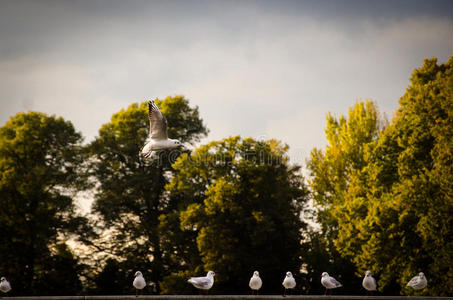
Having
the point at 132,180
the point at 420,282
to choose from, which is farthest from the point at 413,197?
the point at 132,180

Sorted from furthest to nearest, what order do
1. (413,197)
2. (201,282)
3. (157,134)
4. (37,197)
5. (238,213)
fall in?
(37,197) → (238,213) → (413,197) → (201,282) → (157,134)

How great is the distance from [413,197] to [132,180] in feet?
64.9

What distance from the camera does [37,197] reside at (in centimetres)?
3853

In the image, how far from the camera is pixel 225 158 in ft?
123

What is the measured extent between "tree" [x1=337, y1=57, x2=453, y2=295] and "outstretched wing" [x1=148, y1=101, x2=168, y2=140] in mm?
13752

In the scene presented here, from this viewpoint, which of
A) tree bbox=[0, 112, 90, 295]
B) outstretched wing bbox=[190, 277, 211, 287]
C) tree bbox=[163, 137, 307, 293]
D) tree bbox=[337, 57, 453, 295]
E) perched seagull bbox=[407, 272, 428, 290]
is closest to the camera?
outstretched wing bbox=[190, 277, 211, 287]

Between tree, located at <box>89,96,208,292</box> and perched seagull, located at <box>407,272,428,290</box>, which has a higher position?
tree, located at <box>89,96,208,292</box>

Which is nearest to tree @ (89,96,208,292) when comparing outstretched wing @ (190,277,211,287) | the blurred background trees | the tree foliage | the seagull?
the blurred background trees

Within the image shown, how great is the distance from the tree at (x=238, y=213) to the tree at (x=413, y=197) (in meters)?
6.20

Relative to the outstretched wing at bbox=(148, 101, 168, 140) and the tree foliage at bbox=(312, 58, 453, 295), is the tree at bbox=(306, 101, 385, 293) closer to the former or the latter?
the tree foliage at bbox=(312, 58, 453, 295)

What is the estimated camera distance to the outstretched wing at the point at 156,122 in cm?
1716

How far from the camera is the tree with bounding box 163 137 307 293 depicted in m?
34.8

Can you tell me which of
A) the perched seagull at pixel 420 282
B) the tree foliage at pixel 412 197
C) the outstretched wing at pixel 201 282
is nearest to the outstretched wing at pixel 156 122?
the outstretched wing at pixel 201 282

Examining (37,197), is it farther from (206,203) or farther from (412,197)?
(412,197)
